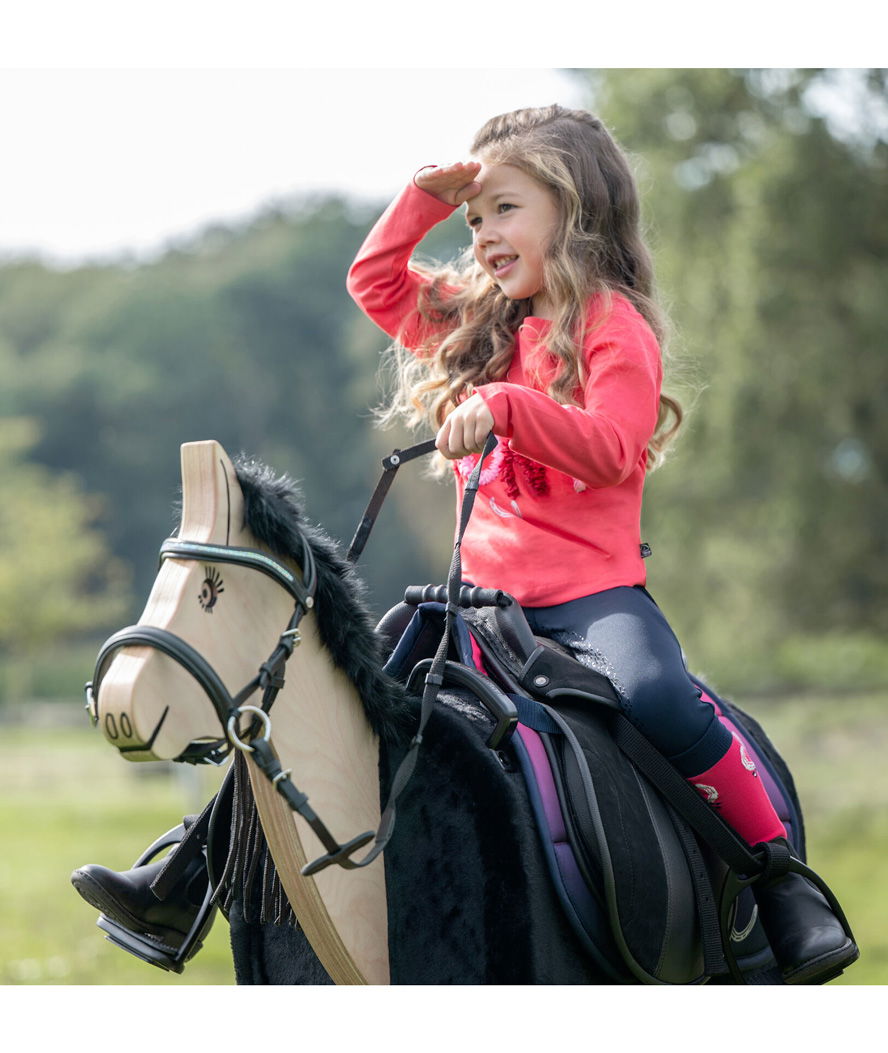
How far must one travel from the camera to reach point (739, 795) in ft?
8.83

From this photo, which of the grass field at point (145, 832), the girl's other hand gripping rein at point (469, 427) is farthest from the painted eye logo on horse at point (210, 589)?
the grass field at point (145, 832)

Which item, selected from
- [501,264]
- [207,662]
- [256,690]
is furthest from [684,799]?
[501,264]

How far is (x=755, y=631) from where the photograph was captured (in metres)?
17.3

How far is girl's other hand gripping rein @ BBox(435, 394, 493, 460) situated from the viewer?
7.61 feet

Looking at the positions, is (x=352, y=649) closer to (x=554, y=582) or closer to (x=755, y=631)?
(x=554, y=582)

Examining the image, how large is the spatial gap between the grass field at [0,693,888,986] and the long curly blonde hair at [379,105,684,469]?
6054mm

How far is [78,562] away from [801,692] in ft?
66.4

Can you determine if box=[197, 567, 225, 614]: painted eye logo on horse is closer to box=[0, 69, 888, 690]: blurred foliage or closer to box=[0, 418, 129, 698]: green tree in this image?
box=[0, 69, 888, 690]: blurred foliage

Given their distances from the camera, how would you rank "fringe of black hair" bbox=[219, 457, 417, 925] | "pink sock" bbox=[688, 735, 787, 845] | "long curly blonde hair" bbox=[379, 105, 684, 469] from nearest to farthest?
1. "fringe of black hair" bbox=[219, 457, 417, 925]
2. "pink sock" bbox=[688, 735, 787, 845]
3. "long curly blonde hair" bbox=[379, 105, 684, 469]

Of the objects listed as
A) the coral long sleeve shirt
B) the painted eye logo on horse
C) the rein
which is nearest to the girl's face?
the coral long sleeve shirt

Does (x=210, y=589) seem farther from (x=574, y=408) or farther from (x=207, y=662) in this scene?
(x=574, y=408)

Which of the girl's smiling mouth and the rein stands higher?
the girl's smiling mouth

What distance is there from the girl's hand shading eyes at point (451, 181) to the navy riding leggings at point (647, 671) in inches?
39.0

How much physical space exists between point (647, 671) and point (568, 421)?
0.56m
